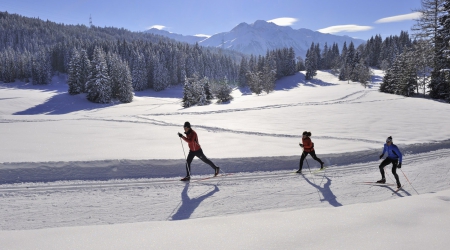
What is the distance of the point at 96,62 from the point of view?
51.7 m

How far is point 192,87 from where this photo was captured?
46906 millimetres

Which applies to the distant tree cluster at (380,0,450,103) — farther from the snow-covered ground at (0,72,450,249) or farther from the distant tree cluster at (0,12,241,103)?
the distant tree cluster at (0,12,241,103)

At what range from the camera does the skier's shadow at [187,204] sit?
19.9ft

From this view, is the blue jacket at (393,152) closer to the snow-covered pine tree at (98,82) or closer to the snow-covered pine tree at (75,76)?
→ the snow-covered pine tree at (98,82)

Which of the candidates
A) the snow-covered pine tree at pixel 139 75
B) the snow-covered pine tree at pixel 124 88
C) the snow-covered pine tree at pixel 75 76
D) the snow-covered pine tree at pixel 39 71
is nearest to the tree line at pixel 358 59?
the snow-covered pine tree at pixel 124 88

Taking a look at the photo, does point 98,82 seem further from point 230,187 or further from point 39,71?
point 230,187

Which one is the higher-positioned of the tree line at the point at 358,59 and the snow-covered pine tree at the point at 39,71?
the tree line at the point at 358,59

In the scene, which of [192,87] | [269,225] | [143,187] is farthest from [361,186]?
[192,87]

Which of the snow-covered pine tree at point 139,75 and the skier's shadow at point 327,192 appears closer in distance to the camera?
the skier's shadow at point 327,192

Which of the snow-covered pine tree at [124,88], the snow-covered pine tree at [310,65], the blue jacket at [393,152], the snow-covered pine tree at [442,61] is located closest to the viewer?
the blue jacket at [393,152]

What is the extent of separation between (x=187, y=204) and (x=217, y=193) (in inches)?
40.8

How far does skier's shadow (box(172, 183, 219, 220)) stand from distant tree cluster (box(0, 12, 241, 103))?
169 ft

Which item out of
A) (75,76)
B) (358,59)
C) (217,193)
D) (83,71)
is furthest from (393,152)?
(358,59)

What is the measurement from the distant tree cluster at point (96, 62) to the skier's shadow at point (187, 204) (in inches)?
2024
